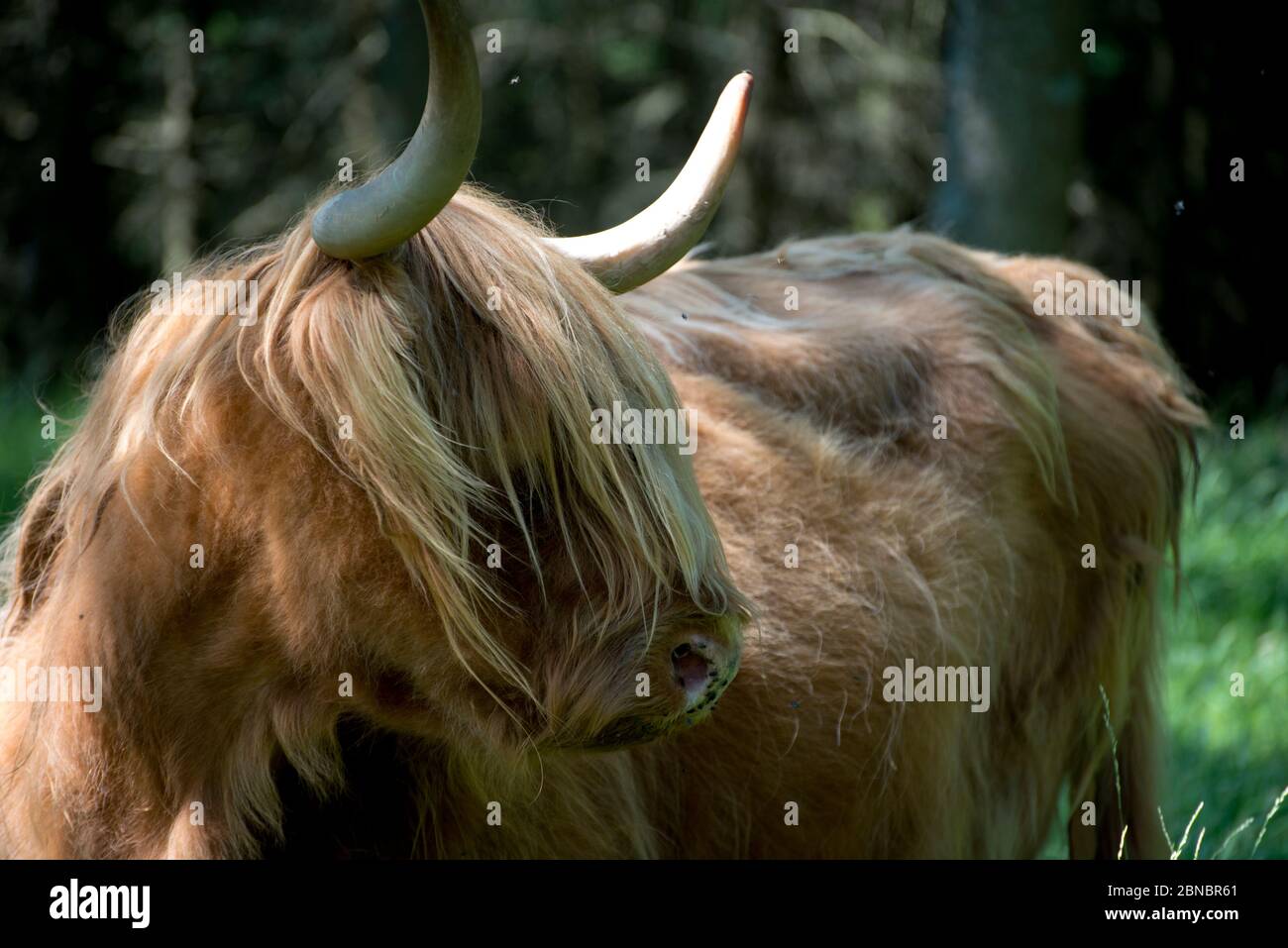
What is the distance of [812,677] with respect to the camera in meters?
3.49

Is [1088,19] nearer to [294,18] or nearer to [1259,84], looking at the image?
[1259,84]

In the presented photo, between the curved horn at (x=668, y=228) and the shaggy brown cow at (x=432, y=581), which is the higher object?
the curved horn at (x=668, y=228)

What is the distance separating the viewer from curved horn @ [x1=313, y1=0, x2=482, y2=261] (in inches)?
87.7

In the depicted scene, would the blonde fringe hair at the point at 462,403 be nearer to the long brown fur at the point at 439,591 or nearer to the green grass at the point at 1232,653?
the long brown fur at the point at 439,591

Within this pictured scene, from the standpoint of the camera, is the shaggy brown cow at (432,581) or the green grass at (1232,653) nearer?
the shaggy brown cow at (432,581)

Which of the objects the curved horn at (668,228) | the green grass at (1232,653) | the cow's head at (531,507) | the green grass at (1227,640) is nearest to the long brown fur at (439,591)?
the cow's head at (531,507)

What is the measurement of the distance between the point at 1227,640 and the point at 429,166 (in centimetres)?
512

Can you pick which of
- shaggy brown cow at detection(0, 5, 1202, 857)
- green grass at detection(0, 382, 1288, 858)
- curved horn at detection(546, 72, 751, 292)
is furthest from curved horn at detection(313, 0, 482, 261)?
green grass at detection(0, 382, 1288, 858)

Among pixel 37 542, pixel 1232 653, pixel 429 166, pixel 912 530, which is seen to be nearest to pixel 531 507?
pixel 429 166

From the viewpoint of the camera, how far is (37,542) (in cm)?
301

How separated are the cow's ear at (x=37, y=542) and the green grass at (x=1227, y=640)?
0.78 metres

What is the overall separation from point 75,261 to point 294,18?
3.54 metres

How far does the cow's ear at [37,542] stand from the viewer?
2.97 metres

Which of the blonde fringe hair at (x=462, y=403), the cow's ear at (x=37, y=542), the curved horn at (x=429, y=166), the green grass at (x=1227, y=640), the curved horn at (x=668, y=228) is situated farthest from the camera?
the green grass at (x=1227, y=640)
